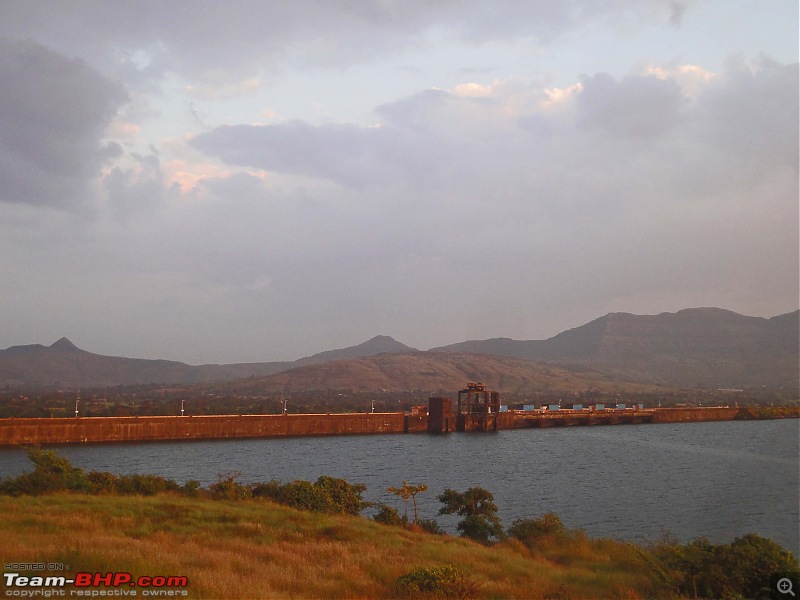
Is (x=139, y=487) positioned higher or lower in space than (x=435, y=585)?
lower

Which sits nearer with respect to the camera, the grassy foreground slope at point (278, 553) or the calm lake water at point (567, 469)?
the grassy foreground slope at point (278, 553)

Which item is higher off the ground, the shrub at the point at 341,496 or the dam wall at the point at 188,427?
the shrub at the point at 341,496

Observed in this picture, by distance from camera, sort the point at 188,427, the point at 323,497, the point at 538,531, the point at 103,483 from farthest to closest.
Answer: the point at 188,427, the point at 103,483, the point at 323,497, the point at 538,531

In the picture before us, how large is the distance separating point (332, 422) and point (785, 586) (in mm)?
103492

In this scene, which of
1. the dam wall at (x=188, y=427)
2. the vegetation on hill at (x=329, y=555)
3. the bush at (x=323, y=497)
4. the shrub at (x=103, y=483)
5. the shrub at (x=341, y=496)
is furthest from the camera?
the dam wall at (x=188, y=427)

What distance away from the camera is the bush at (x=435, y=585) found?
509 inches

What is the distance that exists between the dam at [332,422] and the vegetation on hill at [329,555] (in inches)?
2797

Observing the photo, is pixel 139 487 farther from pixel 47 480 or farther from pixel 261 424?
pixel 261 424

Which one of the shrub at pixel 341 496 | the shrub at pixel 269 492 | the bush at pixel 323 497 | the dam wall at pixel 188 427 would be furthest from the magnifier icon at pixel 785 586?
the dam wall at pixel 188 427

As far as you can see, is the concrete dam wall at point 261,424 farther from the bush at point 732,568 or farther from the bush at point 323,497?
the bush at point 732,568

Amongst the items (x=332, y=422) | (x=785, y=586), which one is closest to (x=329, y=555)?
(x=785, y=586)

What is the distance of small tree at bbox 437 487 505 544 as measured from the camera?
89.6 ft

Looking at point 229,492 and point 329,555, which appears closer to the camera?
point 329,555

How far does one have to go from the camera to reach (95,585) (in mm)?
12328
